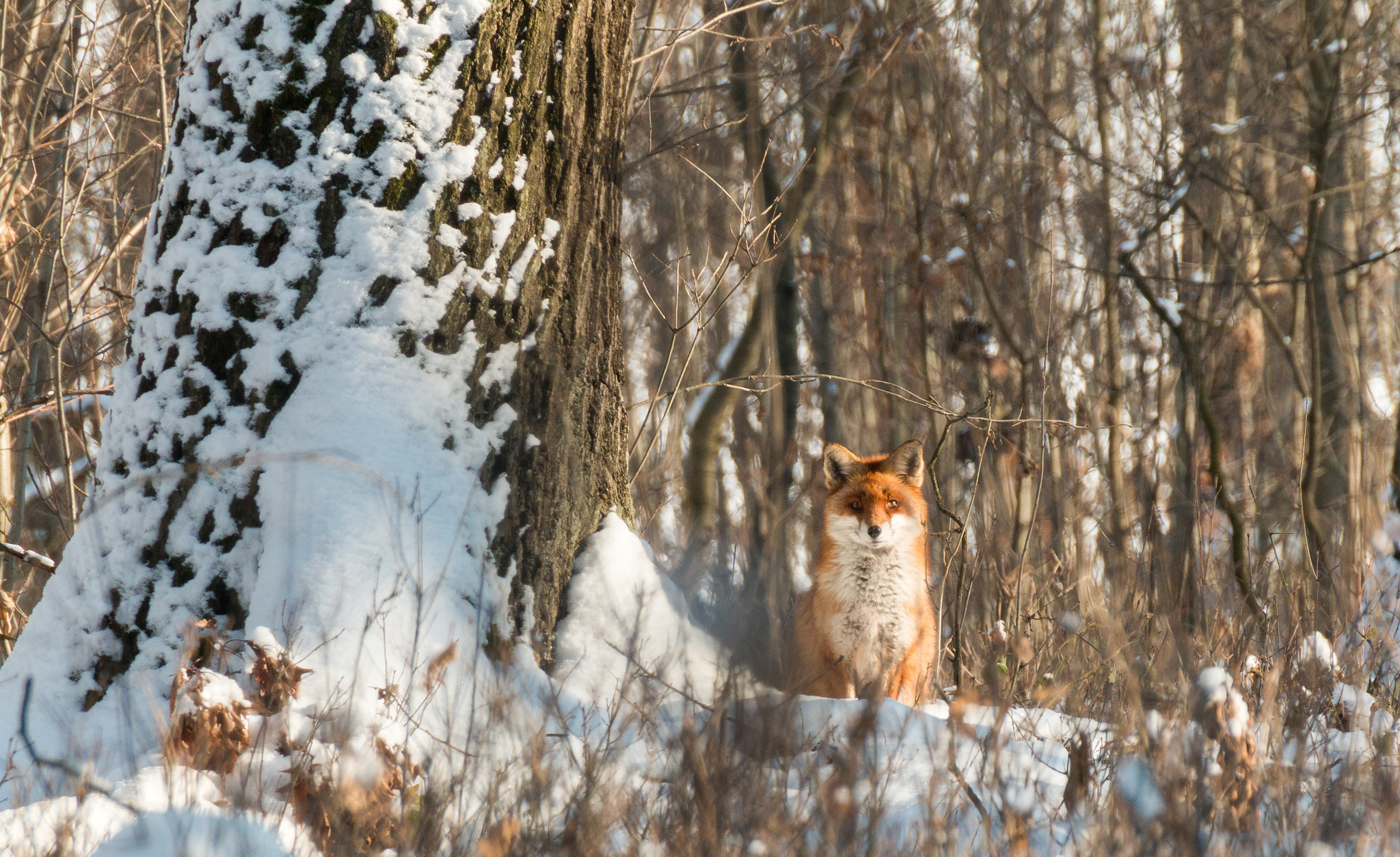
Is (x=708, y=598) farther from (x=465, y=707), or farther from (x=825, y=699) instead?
(x=465, y=707)

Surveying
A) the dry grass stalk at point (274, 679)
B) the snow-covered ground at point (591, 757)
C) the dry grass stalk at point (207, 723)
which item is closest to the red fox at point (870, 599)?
the snow-covered ground at point (591, 757)

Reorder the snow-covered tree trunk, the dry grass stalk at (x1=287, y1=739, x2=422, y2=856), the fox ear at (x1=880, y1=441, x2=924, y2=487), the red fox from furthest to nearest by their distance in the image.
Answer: the fox ear at (x1=880, y1=441, x2=924, y2=487) < the red fox < the snow-covered tree trunk < the dry grass stalk at (x1=287, y1=739, x2=422, y2=856)

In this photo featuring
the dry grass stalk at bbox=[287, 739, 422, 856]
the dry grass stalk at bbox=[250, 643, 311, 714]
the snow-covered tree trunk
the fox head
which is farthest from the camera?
the fox head

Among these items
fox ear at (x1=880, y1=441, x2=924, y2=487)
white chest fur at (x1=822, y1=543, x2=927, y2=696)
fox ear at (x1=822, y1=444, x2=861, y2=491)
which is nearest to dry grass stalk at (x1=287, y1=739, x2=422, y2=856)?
white chest fur at (x1=822, y1=543, x2=927, y2=696)

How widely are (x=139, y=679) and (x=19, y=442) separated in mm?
5773

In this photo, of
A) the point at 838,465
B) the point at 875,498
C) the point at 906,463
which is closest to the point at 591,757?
the point at 875,498

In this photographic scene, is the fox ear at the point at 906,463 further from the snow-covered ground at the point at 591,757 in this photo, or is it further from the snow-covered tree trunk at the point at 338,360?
the snow-covered tree trunk at the point at 338,360

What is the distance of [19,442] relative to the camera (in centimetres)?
757

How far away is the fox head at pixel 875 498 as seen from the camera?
486cm

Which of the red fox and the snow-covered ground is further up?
the red fox

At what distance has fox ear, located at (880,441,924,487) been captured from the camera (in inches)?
204

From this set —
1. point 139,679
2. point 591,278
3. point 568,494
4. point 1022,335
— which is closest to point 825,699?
point 568,494

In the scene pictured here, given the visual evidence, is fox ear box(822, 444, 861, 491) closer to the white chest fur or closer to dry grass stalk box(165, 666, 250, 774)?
the white chest fur

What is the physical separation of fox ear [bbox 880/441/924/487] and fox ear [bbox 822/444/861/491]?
0.17 m
